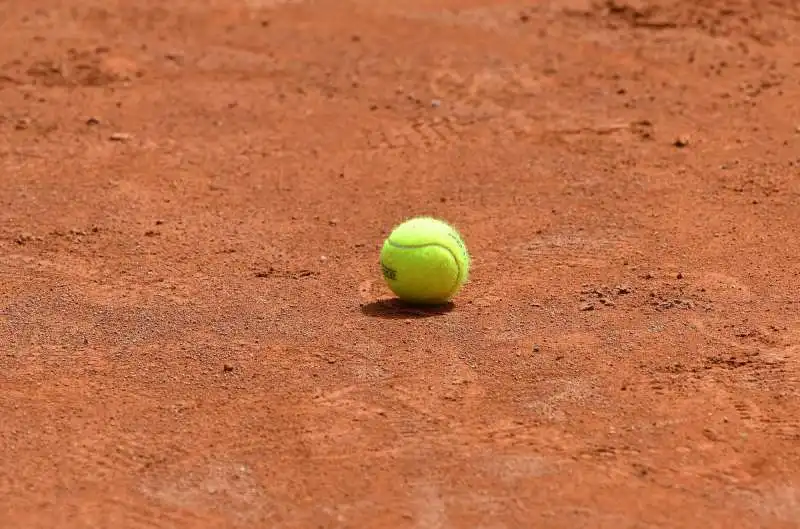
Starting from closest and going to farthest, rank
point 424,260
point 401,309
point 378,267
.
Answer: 1. point 424,260
2. point 401,309
3. point 378,267

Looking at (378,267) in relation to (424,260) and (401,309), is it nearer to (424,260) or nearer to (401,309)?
(401,309)

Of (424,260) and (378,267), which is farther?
(378,267)

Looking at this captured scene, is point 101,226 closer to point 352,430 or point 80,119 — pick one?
point 80,119

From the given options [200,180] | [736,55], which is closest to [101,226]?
[200,180]

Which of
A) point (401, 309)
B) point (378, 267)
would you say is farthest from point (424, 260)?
point (378, 267)

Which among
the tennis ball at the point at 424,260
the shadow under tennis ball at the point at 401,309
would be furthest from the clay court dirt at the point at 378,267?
the tennis ball at the point at 424,260

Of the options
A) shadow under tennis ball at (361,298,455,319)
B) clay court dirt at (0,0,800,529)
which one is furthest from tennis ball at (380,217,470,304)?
clay court dirt at (0,0,800,529)
